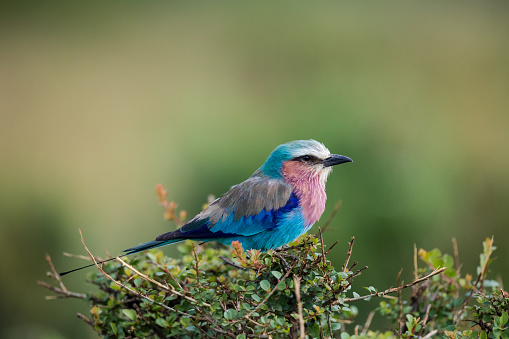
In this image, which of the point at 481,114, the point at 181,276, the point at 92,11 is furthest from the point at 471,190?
the point at 92,11

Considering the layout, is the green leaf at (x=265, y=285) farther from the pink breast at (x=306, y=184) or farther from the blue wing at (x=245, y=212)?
the pink breast at (x=306, y=184)

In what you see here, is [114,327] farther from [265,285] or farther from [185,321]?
[265,285]

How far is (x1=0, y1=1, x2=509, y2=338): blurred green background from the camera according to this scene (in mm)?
5551

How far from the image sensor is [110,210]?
7.76m

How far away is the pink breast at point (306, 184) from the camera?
9.91ft

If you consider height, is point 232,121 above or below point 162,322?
above

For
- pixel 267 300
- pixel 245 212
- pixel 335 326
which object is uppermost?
pixel 245 212

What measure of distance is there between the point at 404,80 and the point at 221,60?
3.20 meters

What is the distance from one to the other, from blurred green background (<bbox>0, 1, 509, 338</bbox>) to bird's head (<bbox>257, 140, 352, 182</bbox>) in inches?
66.3

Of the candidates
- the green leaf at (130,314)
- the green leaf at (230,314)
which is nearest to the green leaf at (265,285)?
the green leaf at (230,314)

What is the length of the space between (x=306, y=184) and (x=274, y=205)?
0.72 feet

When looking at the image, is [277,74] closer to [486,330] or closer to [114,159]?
[114,159]

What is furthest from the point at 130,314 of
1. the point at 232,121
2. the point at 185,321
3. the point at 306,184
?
the point at 232,121

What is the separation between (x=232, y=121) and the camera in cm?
732
